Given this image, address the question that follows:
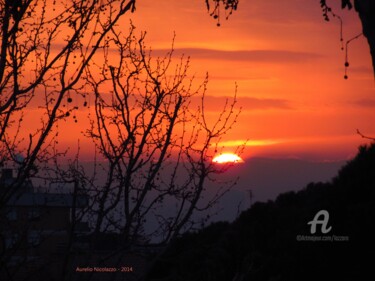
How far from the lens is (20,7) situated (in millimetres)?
6090

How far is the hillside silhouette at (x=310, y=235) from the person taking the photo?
52.0 feet

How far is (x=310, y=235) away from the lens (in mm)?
16812

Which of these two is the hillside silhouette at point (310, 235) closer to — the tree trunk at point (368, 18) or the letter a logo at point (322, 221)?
the letter a logo at point (322, 221)

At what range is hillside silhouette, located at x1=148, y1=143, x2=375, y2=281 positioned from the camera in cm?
A: 1584

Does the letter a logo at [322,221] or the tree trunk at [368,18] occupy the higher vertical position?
the tree trunk at [368,18]

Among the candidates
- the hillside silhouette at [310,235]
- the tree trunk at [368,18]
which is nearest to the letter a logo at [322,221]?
the hillside silhouette at [310,235]

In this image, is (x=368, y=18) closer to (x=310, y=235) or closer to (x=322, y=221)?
(x=310, y=235)

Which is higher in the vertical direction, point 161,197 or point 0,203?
point 0,203

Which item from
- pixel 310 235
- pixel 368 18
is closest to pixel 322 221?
pixel 310 235

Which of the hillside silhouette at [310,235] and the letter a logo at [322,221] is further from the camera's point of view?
the letter a logo at [322,221]

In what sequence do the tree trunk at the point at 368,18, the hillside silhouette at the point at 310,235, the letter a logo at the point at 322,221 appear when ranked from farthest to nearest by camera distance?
the letter a logo at the point at 322,221 < the hillside silhouette at the point at 310,235 < the tree trunk at the point at 368,18

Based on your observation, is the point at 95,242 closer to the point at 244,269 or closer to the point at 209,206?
the point at 244,269

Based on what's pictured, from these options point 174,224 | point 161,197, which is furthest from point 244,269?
point 161,197

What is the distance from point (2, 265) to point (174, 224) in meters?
2.06
